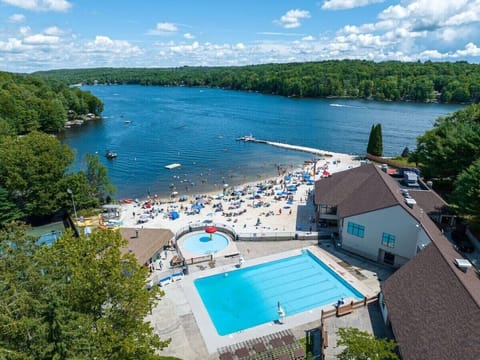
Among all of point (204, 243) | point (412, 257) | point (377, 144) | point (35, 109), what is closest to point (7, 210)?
point (204, 243)

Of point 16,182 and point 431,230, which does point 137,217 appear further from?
point 431,230

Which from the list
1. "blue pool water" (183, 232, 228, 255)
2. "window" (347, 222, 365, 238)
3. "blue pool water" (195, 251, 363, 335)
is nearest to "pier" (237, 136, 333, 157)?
"window" (347, 222, 365, 238)

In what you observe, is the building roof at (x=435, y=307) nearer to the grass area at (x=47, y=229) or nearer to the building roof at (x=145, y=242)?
the building roof at (x=145, y=242)

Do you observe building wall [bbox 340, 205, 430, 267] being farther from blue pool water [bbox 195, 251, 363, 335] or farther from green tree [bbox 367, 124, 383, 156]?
green tree [bbox 367, 124, 383, 156]

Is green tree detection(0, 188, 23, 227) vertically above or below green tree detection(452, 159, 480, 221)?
below

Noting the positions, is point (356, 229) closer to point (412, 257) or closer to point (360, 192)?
point (360, 192)

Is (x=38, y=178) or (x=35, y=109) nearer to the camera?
(x=38, y=178)

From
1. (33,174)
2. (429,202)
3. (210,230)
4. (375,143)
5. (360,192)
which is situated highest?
(360,192)
